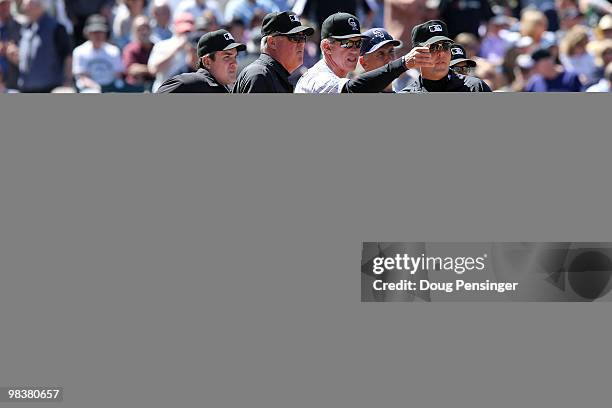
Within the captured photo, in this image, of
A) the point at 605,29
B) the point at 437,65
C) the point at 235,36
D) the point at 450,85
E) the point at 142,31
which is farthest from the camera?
the point at 235,36

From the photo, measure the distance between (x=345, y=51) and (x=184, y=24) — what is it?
208 inches

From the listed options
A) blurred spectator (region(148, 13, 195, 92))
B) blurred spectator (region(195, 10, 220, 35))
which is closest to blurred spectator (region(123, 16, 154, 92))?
blurred spectator (region(148, 13, 195, 92))

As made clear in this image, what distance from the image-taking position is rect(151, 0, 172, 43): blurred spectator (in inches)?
535

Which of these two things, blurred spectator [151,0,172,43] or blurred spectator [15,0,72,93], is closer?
blurred spectator [15,0,72,93]

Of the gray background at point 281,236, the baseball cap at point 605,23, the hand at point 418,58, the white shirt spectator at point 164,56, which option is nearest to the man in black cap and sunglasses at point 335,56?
the hand at point 418,58

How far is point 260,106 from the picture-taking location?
577cm

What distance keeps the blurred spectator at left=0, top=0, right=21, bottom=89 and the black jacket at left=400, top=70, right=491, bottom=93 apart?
23.4ft

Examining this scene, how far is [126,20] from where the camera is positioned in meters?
14.1

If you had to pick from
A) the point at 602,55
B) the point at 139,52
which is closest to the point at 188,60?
the point at 139,52

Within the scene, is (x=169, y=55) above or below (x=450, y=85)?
above

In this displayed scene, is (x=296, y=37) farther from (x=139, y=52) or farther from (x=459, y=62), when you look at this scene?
(x=139, y=52)

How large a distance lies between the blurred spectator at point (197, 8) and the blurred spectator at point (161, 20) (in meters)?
0.14

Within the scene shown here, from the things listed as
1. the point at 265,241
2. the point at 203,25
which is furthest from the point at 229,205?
the point at 203,25

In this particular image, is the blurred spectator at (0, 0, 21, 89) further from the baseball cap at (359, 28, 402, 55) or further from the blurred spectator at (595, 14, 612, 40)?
the baseball cap at (359, 28, 402, 55)
